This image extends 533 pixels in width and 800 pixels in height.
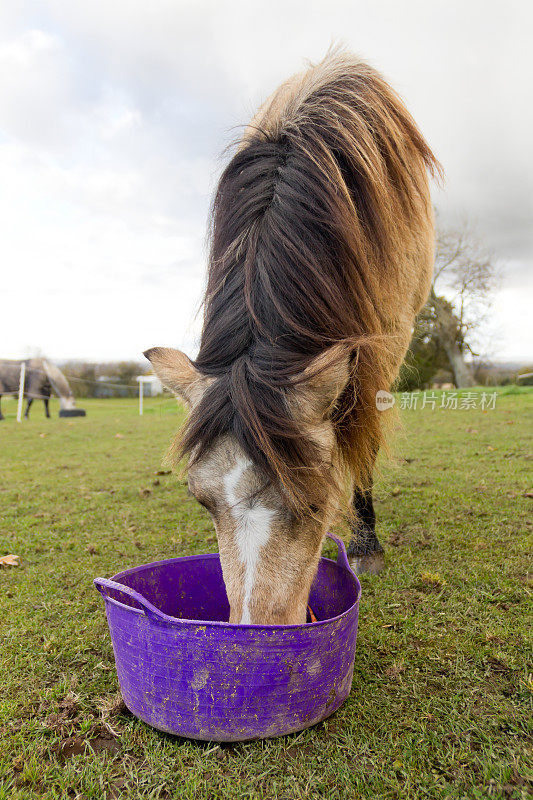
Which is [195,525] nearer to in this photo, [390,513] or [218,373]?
[390,513]

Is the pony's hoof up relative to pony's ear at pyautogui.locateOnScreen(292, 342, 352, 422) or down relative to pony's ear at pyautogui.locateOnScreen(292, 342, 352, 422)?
down

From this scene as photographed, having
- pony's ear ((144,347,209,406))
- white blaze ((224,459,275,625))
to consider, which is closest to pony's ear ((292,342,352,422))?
white blaze ((224,459,275,625))

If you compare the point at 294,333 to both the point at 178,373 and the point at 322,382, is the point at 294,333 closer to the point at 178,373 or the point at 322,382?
the point at 322,382

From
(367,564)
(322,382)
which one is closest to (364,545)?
(367,564)

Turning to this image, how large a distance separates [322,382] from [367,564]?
1.85 metres

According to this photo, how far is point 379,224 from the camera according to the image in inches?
97.9

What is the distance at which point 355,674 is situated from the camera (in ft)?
7.09

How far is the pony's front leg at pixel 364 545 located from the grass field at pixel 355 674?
13 cm

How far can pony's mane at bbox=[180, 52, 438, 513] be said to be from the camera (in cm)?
178

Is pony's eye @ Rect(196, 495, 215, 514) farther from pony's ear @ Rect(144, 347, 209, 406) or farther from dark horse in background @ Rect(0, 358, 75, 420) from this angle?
dark horse in background @ Rect(0, 358, 75, 420)

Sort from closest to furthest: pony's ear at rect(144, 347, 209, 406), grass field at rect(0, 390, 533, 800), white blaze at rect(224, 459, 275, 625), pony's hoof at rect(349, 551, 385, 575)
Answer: grass field at rect(0, 390, 533, 800) → white blaze at rect(224, 459, 275, 625) → pony's ear at rect(144, 347, 209, 406) → pony's hoof at rect(349, 551, 385, 575)

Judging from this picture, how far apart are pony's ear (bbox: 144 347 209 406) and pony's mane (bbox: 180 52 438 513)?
5 centimetres

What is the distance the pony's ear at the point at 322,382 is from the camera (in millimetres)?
1771

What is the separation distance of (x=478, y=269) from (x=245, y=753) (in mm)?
28105
